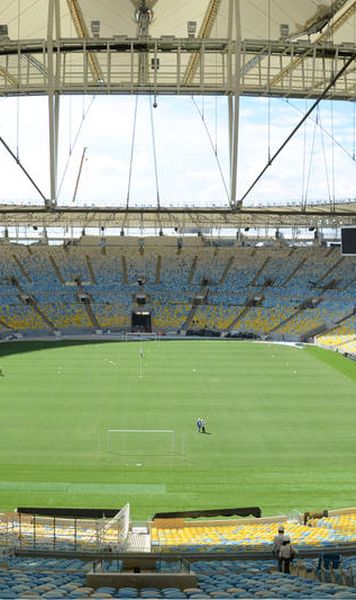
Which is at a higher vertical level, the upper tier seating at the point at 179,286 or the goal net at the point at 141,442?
the upper tier seating at the point at 179,286

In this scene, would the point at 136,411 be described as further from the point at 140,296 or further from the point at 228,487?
the point at 140,296

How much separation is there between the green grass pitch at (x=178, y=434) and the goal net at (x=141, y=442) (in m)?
0.07

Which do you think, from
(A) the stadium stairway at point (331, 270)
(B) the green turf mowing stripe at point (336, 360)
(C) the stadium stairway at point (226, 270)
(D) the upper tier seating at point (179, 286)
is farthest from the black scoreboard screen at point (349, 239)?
(C) the stadium stairway at point (226, 270)

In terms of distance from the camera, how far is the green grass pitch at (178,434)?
19.8m

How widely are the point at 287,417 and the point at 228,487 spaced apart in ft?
28.9

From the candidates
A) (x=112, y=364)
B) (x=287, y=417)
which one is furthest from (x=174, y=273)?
(x=287, y=417)

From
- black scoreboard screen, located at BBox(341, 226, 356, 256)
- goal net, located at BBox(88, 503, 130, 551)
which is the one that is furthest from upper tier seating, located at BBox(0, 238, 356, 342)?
goal net, located at BBox(88, 503, 130, 551)

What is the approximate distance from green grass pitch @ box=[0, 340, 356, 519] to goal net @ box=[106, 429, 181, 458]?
67mm

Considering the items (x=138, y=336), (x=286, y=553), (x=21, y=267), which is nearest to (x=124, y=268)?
(x=21, y=267)

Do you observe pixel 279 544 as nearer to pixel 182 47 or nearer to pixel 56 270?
pixel 182 47

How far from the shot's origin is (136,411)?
29406 millimetres

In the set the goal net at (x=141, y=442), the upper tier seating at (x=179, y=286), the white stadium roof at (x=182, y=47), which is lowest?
the goal net at (x=141, y=442)

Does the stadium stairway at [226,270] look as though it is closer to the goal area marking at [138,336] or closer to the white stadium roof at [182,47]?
the goal area marking at [138,336]

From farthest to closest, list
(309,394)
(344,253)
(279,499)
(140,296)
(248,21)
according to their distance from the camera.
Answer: (140,296), (309,394), (248,21), (279,499), (344,253)
